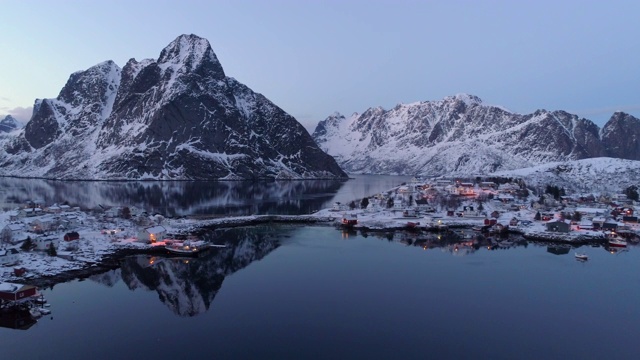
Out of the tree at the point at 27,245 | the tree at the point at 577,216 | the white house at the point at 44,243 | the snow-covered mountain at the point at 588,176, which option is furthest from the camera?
the snow-covered mountain at the point at 588,176

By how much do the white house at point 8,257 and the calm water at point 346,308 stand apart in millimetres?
8465

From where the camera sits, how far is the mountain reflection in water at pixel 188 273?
41.1 metres

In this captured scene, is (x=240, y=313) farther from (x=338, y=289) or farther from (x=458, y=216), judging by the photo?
(x=458, y=216)

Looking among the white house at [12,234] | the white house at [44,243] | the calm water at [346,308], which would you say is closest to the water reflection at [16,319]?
A: the calm water at [346,308]

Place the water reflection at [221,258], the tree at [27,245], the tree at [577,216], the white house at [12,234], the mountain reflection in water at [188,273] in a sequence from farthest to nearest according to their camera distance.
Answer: the tree at [577,216]
the white house at [12,234]
the tree at [27,245]
the water reflection at [221,258]
the mountain reflection in water at [188,273]

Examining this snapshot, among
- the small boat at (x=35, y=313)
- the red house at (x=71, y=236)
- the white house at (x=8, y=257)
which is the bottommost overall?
the small boat at (x=35, y=313)

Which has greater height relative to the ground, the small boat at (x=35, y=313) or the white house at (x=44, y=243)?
the white house at (x=44, y=243)

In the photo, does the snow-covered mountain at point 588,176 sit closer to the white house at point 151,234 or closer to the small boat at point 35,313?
the white house at point 151,234

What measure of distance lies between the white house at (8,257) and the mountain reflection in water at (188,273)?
8.45 m

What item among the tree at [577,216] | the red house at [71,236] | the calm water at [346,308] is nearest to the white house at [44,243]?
the red house at [71,236]

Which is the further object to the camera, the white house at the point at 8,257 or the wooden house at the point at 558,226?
the wooden house at the point at 558,226

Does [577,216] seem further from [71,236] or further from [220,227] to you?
[71,236]

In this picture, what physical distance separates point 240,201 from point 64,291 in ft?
249

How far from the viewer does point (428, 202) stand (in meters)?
104
